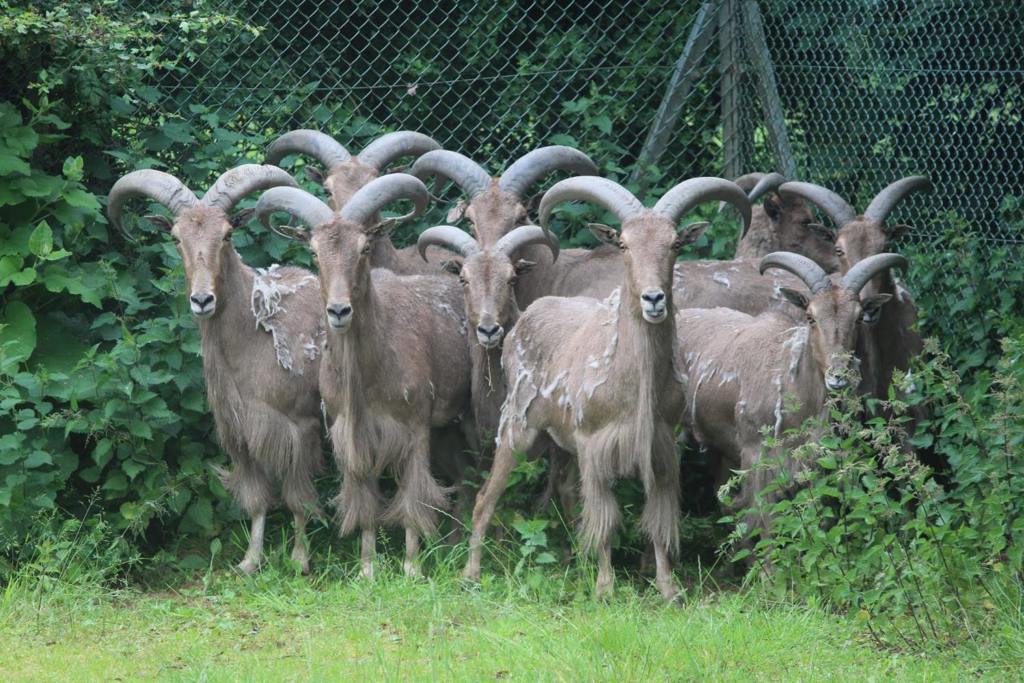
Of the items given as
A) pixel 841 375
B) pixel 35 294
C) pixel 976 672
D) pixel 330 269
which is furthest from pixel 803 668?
pixel 35 294

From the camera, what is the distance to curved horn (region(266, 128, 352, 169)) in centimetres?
1000

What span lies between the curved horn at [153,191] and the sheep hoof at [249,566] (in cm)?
217

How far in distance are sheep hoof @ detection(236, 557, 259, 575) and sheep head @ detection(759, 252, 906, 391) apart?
357 cm

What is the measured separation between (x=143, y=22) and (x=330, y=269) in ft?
8.86

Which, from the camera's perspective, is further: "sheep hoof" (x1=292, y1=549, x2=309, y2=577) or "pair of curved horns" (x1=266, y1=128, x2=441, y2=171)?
"pair of curved horns" (x1=266, y1=128, x2=441, y2=171)

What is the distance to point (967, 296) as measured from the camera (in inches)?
374

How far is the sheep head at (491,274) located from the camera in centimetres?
884

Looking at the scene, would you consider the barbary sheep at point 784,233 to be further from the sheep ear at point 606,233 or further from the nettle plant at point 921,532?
the nettle plant at point 921,532

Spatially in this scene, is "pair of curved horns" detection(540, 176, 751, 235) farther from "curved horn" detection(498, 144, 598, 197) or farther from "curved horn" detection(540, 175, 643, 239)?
"curved horn" detection(498, 144, 598, 197)

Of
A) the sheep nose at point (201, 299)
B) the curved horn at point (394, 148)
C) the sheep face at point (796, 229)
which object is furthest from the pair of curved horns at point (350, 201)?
the sheep face at point (796, 229)

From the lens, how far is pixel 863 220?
9383mm

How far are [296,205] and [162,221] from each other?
0.85 metres

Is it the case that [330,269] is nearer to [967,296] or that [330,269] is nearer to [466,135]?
[466,135]

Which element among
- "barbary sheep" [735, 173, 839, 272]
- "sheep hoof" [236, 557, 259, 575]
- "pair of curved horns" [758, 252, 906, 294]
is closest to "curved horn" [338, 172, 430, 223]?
"sheep hoof" [236, 557, 259, 575]
